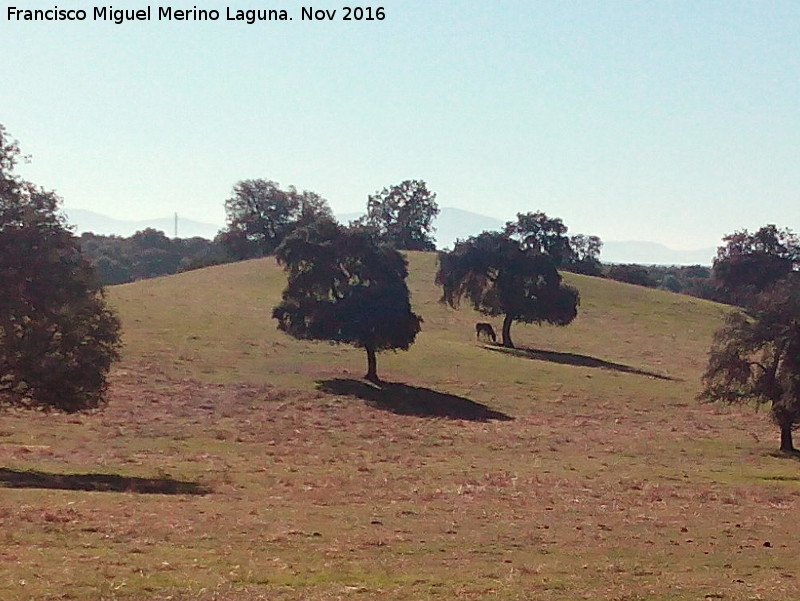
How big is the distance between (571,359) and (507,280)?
11289 millimetres

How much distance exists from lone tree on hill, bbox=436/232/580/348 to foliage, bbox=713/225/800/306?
49961mm

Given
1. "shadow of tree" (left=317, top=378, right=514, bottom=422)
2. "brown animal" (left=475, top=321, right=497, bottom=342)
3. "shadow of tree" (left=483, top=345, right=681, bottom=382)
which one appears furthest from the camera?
"brown animal" (left=475, top=321, right=497, bottom=342)

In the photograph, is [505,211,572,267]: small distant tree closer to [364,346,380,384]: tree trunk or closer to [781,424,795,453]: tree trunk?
[364,346,380,384]: tree trunk

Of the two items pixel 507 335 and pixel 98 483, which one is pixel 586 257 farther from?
pixel 98 483

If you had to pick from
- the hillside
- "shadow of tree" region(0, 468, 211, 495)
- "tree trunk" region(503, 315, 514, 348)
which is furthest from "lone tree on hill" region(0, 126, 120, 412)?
"tree trunk" region(503, 315, 514, 348)

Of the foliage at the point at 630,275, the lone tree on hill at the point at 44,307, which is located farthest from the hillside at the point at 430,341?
the foliage at the point at 630,275

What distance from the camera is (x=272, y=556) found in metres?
18.4

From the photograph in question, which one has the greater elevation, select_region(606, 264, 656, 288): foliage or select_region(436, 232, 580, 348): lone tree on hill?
select_region(606, 264, 656, 288): foliage

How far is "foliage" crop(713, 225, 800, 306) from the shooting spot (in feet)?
422

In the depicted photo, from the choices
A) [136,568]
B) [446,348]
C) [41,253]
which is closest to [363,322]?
[446,348]

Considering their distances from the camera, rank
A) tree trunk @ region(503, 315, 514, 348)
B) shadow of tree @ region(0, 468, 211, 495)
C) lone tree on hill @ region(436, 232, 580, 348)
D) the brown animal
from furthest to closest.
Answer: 1. the brown animal
2. lone tree on hill @ region(436, 232, 580, 348)
3. tree trunk @ region(503, 315, 514, 348)
4. shadow of tree @ region(0, 468, 211, 495)

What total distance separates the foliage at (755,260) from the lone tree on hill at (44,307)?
112266mm

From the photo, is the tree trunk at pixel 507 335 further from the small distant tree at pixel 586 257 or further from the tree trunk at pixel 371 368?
the small distant tree at pixel 586 257

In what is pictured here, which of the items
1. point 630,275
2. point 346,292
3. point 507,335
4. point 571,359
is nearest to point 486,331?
point 507,335
